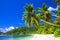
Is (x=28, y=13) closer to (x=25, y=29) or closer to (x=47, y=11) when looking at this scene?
(x=47, y=11)

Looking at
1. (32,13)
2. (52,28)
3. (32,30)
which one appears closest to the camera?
(32,13)

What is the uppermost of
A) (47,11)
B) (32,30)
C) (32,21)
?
(32,30)

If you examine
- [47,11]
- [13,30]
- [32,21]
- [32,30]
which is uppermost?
[13,30]

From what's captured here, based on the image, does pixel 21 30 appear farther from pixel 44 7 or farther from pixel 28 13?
pixel 28 13

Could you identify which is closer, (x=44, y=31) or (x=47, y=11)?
(x=47, y=11)

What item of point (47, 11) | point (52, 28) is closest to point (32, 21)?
point (47, 11)

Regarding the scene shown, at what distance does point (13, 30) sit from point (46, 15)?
121 ft

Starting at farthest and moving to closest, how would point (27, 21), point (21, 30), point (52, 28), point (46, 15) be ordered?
point (21, 30)
point (52, 28)
point (46, 15)
point (27, 21)

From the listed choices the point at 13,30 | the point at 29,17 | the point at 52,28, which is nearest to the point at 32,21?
the point at 29,17

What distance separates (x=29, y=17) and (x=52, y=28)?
33.6ft

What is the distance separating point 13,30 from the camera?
55.4 m

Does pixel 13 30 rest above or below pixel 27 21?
above

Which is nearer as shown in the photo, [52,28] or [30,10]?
[30,10]

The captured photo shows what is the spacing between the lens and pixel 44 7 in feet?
59.2
